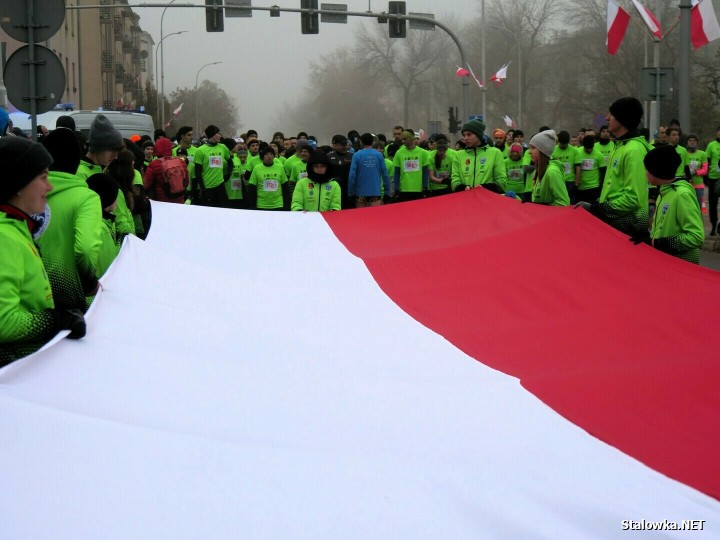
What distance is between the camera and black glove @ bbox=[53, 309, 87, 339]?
406 centimetres

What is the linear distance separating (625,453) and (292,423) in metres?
1.37

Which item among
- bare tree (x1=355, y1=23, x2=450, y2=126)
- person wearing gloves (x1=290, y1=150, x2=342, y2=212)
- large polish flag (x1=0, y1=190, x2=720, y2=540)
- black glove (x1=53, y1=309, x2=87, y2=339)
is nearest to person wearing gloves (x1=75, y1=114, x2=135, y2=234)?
large polish flag (x1=0, y1=190, x2=720, y2=540)

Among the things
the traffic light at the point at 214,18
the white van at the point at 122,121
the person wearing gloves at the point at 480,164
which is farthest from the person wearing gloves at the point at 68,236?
the traffic light at the point at 214,18

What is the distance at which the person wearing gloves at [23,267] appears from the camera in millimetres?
3836

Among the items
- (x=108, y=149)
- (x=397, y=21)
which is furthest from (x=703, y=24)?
(x=397, y=21)

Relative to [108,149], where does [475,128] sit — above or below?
above

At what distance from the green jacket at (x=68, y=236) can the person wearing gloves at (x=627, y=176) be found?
4055mm

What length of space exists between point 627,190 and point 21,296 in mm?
5073

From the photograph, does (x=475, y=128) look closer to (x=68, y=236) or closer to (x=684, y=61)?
(x=684, y=61)

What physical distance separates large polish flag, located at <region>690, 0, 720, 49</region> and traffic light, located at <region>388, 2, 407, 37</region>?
13107 millimetres

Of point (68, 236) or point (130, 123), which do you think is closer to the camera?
point (68, 236)

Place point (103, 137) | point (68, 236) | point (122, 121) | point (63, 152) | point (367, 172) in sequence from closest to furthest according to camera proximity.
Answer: point (68, 236), point (63, 152), point (103, 137), point (367, 172), point (122, 121)

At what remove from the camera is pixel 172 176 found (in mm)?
16031

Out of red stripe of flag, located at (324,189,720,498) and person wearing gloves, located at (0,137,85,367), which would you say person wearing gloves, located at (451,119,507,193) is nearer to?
red stripe of flag, located at (324,189,720,498)
